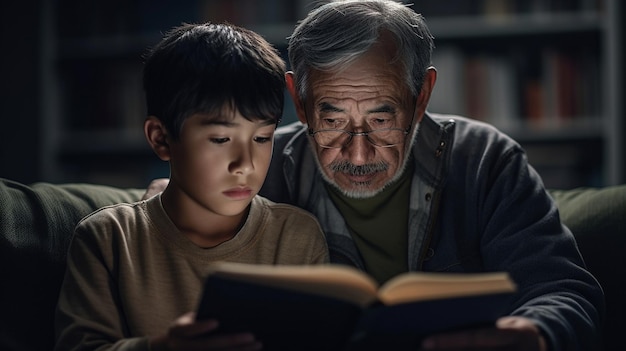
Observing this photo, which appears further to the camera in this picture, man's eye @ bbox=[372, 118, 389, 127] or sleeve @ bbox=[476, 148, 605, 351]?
man's eye @ bbox=[372, 118, 389, 127]

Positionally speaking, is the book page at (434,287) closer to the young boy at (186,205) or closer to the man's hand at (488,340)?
the man's hand at (488,340)

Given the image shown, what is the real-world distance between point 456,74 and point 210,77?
2036mm

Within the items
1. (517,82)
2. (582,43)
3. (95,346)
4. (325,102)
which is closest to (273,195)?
(325,102)

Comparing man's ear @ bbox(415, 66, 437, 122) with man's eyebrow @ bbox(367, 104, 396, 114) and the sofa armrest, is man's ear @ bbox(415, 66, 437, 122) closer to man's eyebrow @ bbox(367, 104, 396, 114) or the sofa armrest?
man's eyebrow @ bbox(367, 104, 396, 114)

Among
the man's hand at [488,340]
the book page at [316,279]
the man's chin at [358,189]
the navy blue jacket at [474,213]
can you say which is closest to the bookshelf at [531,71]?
the navy blue jacket at [474,213]

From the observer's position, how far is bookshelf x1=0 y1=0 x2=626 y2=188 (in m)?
3.14

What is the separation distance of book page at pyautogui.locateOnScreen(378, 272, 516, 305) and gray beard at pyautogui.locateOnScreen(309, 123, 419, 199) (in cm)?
57

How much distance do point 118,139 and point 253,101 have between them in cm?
220

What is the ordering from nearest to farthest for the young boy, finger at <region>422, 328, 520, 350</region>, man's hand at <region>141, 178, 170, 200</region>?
finger at <region>422, 328, 520, 350</region> → the young boy → man's hand at <region>141, 178, 170, 200</region>

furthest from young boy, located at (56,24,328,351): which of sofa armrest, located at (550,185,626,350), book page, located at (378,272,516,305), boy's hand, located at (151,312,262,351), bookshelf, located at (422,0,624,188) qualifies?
bookshelf, located at (422,0,624,188)

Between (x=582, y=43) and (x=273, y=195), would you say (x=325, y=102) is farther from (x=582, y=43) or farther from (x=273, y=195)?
(x=582, y=43)

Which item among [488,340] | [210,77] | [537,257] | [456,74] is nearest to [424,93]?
[537,257]

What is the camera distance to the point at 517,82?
3186 mm

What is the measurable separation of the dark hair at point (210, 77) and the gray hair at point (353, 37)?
7.7 inches
